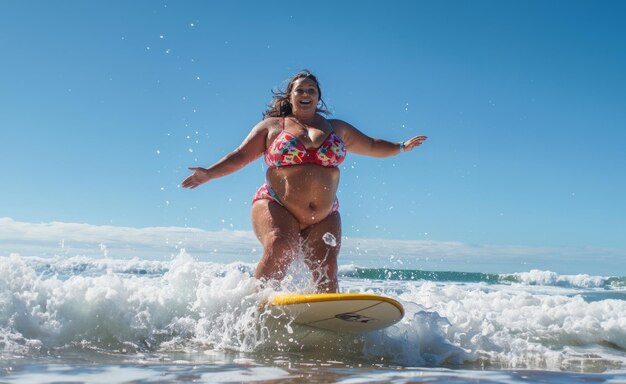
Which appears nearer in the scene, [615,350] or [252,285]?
[252,285]

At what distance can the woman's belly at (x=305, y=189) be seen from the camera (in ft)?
17.0

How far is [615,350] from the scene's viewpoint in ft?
20.7

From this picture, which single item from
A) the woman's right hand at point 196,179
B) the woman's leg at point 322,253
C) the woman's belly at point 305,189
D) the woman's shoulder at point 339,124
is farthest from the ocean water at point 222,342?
the woman's shoulder at point 339,124

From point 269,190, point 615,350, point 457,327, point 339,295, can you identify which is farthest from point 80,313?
point 615,350

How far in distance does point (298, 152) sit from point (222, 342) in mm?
1575

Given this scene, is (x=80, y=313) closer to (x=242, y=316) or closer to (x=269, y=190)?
(x=242, y=316)

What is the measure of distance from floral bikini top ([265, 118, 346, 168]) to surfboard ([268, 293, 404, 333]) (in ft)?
3.56

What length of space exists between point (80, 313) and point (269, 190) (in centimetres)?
181

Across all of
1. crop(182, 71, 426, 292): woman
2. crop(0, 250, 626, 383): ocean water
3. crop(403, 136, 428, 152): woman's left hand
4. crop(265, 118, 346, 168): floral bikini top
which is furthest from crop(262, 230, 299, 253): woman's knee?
crop(403, 136, 428, 152): woman's left hand

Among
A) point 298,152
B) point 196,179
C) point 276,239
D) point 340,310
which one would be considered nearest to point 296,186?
point 298,152

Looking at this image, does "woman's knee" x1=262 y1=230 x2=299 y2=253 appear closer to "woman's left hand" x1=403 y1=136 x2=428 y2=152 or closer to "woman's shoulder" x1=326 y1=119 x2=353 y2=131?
"woman's shoulder" x1=326 y1=119 x2=353 y2=131

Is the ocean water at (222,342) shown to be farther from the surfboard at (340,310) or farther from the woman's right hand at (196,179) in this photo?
the woman's right hand at (196,179)

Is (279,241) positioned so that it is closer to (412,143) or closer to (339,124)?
(339,124)

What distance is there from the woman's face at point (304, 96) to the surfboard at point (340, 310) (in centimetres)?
165
